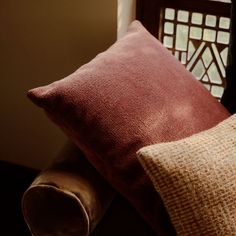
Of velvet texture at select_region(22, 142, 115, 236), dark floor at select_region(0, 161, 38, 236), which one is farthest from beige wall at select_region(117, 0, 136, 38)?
dark floor at select_region(0, 161, 38, 236)

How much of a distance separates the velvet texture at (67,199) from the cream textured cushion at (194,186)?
171mm

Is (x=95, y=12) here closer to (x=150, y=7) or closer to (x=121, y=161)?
(x=150, y=7)

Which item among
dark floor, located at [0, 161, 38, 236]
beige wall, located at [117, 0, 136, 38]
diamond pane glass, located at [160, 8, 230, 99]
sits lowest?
dark floor, located at [0, 161, 38, 236]

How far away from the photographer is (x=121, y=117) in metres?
1.13

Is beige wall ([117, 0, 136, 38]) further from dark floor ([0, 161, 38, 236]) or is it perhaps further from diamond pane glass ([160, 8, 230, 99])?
dark floor ([0, 161, 38, 236])

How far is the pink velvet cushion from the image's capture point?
1.12 metres

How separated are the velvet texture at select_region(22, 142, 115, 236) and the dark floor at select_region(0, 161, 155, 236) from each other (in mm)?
50

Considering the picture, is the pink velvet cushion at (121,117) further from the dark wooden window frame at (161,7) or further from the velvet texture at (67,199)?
the dark wooden window frame at (161,7)

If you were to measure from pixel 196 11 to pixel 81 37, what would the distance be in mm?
369

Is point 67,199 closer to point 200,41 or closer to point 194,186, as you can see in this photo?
point 194,186

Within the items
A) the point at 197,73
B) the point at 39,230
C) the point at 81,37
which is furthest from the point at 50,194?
the point at 197,73

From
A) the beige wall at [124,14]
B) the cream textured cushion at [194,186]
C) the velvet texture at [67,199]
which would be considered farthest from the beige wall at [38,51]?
the cream textured cushion at [194,186]

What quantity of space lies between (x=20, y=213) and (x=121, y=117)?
0.85m

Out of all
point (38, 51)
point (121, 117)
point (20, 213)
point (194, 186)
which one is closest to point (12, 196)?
point (20, 213)
